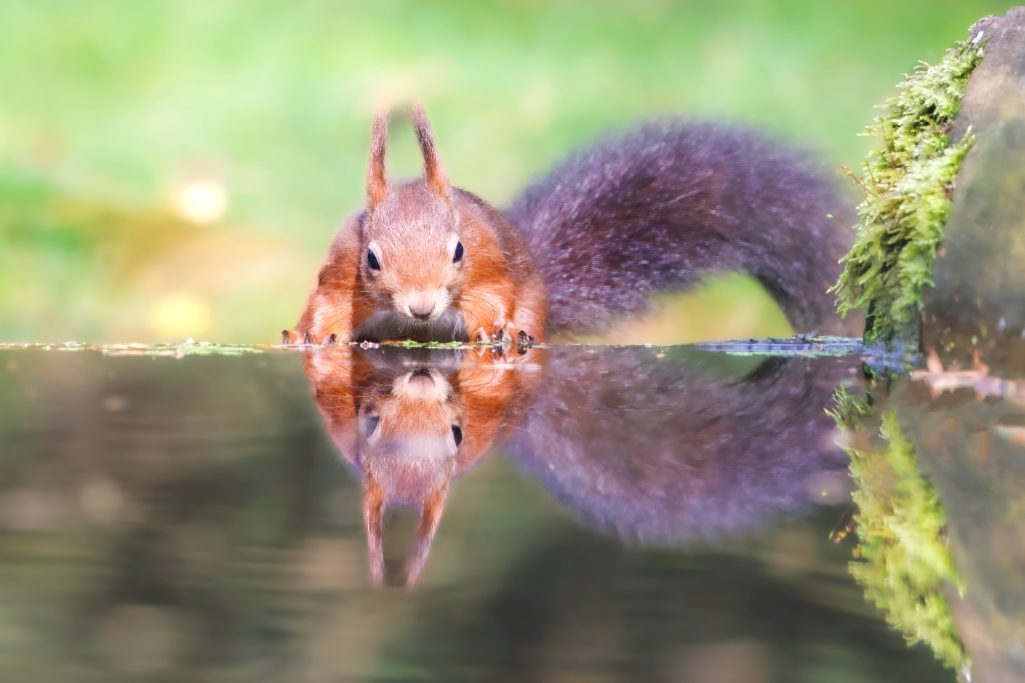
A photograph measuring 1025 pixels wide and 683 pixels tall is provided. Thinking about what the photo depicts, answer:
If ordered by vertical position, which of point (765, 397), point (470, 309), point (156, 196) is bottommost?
point (765, 397)

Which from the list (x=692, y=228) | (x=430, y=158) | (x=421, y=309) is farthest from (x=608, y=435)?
(x=692, y=228)

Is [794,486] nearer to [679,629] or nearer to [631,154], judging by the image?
[679,629]

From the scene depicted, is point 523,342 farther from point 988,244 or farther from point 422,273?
point 988,244

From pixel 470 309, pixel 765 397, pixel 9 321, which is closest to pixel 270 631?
pixel 765 397

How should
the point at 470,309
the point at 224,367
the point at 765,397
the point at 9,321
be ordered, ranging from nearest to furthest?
1. the point at 765,397
2. the point at 224,367
3. the point at 470,309
4. the point at 9,321

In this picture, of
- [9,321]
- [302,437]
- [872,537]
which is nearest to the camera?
[872,537]

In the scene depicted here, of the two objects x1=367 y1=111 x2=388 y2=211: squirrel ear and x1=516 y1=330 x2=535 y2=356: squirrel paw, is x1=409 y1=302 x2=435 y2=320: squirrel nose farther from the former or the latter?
x1=367 y1=111 x2=388 y2=211: squirrel ear

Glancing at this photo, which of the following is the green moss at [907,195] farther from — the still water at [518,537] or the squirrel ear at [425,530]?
the squirrel ear at [425,530]
